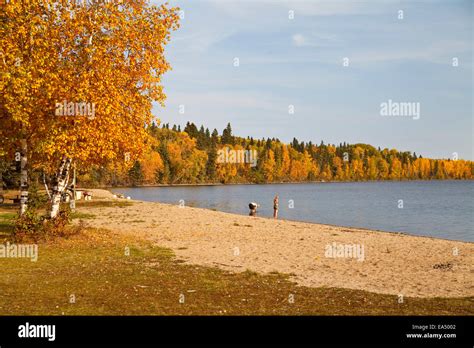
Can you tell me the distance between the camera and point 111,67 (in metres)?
23.1

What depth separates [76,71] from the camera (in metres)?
22.8

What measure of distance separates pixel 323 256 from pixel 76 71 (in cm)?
1512

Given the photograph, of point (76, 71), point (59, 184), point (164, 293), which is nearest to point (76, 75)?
point (76, 71)

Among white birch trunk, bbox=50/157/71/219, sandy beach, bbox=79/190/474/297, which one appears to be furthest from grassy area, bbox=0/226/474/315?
white birch trunk, bbox=50/157/71/219

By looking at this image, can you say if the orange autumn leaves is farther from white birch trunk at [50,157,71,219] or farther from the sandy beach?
the sandy beach

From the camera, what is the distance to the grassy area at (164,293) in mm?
12094

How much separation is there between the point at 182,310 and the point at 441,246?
22334mm

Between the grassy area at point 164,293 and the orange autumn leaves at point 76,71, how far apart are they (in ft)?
19.7

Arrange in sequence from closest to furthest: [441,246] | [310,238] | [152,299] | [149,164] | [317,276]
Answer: [152,299] < [317,276] < [441,246] < [310,238] < [149,164]

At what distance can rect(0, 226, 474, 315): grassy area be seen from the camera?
12094 millimetres

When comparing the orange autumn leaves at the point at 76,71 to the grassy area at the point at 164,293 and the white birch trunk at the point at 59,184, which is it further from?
the grassy area at the point at 164,293

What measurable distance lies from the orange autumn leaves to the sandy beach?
727 cm
